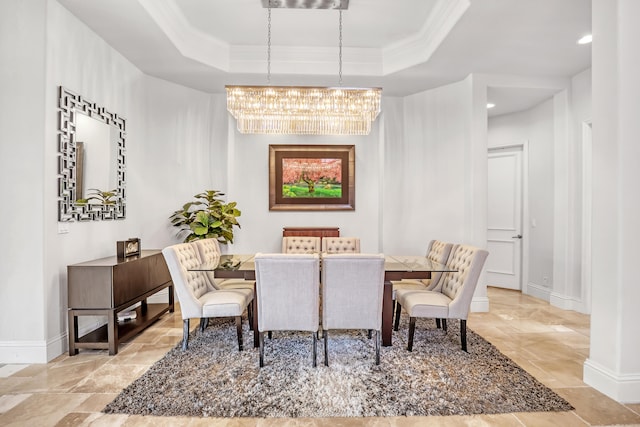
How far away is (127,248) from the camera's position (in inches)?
140

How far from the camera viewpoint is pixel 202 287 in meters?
3.57

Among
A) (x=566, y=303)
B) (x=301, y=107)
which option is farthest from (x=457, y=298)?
(x=566, y=303)

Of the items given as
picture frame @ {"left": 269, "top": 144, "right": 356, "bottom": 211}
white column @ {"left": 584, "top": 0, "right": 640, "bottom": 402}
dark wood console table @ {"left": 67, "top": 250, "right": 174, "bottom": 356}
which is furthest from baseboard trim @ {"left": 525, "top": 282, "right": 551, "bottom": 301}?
dark wood console table @ {"left": 67, "top": 250, "right": 174, "bottom": 356}

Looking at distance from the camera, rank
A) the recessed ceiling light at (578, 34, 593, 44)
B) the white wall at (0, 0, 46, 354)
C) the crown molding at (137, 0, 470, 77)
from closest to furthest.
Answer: the white wall at (0, 0, 46, 354) → the recessed ceiling light at (578, 34, 593, 44) → the crown molding at (137, 0, 470, 77)

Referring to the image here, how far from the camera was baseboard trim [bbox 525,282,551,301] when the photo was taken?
505 cm

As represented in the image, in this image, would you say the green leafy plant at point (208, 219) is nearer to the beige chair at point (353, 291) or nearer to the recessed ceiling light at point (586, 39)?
→ the beige chair at point (353, 291)

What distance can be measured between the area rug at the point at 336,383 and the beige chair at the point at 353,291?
0.27 m

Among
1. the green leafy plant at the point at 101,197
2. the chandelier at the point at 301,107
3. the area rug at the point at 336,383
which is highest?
the chandelier at the point at 301,107

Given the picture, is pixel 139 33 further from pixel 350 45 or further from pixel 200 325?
pixel 200 325

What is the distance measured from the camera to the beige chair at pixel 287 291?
8.86ft

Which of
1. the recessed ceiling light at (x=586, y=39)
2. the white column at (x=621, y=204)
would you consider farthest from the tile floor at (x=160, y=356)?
the recessed ceiling light at (x=586, y=39)

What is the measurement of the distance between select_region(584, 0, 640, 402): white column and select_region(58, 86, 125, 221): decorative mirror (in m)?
4.42

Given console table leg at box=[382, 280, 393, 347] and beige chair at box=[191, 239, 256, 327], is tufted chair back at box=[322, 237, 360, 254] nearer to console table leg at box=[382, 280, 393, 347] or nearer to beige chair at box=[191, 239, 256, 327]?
beige chair at box=[191, 239, 256, 327]

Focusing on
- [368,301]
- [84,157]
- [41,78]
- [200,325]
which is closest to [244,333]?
[200,325]
